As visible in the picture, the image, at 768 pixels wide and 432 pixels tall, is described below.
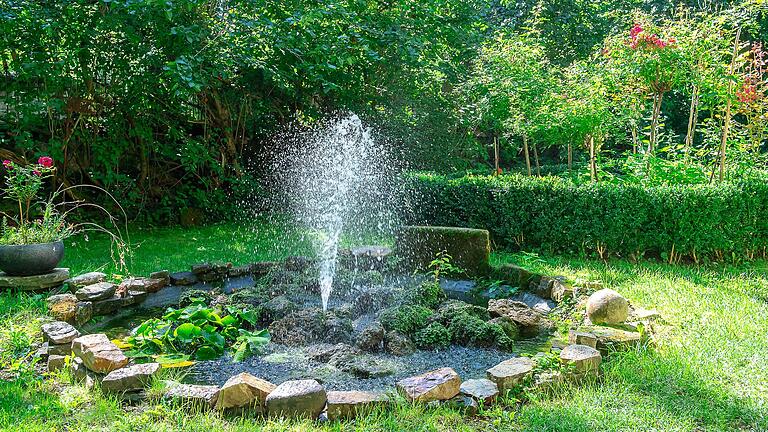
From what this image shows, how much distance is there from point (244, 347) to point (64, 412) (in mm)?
1208

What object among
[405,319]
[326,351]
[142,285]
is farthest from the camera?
[142,285]

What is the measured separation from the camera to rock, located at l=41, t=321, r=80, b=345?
3680 mm

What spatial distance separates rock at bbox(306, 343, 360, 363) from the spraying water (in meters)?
1.18

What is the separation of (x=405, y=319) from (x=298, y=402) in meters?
1.54

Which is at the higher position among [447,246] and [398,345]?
[447,246]

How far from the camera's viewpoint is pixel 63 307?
449 cm

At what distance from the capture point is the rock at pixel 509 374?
3148 millimetres

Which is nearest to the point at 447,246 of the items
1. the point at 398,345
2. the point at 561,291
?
the point at 561,291

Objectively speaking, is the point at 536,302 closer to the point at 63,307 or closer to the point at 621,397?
the point at 621,397

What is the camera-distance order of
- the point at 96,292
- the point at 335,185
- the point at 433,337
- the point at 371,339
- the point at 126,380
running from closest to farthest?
the point at 126,380
the point at 371,339
the point at 433,337
the point at 96,292
the point at 335,185

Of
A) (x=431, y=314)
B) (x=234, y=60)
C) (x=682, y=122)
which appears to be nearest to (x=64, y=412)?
(x=431, y=314)

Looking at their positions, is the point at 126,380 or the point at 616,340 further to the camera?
the point at 616,340

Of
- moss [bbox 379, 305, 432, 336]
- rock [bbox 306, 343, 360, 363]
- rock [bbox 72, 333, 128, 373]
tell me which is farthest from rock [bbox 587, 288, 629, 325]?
rock [bbox 72, 333, 128, 373]

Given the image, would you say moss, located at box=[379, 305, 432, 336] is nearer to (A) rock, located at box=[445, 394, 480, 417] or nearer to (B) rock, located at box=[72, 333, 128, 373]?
(A) rock, located at box=[445, 394, 480, 417]
